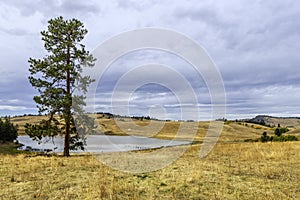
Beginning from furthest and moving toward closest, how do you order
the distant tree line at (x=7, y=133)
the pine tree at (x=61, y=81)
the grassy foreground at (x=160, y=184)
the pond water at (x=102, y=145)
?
the distant tree line at (x=7, y=133) < the pond water at (x=102, y=145) < the pine tree at (x=61, y=81) < the grassy foreground at (x=160, y=184)

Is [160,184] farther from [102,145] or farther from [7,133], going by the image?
[7,133]

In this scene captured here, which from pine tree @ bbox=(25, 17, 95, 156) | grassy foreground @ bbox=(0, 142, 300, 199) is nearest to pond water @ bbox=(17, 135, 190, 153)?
pine tree @ bbox=(25, 17, 95, 156)

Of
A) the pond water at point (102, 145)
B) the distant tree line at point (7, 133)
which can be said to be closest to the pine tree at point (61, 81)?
Result: the pond water at point (102, 145)

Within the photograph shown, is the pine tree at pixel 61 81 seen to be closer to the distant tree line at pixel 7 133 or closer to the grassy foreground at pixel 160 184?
the grassy foreground at pixel 160 184

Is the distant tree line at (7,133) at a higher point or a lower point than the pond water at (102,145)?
higher

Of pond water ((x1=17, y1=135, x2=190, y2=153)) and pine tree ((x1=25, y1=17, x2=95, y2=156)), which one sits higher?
pine tree ((x1=25, y1=17, x2=95, y2=156))

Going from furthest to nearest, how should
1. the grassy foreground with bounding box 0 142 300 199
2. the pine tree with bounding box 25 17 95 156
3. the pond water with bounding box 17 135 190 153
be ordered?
the pond water with bounding box 17 135 190 153, the pine tree with bounding box 25 17 95 156, the grassy foreground with bounding box 0 142 300 199

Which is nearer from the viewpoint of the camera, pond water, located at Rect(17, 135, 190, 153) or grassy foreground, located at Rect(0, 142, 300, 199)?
grassy foreground, located at Rect(0, 142, 300, 199)

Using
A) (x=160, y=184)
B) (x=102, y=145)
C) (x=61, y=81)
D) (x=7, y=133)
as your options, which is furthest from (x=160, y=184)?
(x=7, y=133)

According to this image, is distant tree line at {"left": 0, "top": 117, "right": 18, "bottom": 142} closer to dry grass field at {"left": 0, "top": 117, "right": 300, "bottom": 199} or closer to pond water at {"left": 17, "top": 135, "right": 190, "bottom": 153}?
pond water at {"left": 17, "top": 135, "right": 190, "bottom": 153}

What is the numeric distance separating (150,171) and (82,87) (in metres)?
15.2

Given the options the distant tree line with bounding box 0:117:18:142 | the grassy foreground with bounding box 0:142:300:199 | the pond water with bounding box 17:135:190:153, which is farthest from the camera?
the distant tree line with bounding box 0:117:18:142

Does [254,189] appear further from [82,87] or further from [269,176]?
[82,87]

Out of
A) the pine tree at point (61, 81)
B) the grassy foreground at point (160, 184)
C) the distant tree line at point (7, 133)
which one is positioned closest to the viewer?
the grassy foreground at point (160, 184)
